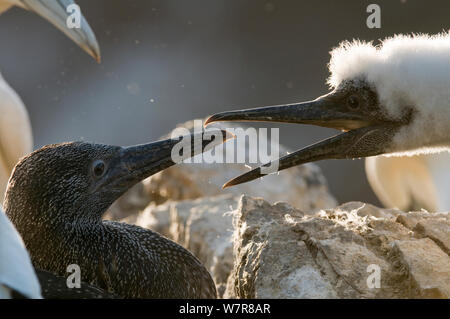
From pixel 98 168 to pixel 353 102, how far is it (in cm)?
114

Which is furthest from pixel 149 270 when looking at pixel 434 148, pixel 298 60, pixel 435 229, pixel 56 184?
pixel 298 60

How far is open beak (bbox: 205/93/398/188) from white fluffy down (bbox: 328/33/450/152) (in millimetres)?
90

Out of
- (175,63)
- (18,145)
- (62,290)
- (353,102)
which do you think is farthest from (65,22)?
(175,63)

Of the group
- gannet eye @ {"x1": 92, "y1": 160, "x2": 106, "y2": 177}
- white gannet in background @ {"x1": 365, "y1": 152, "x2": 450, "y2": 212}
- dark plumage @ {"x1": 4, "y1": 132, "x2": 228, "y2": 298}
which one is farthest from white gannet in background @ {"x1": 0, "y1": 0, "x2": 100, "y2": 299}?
white gannet in background @ {"x1": 365, "y1": 152, "x2": 450, "y2": 212}

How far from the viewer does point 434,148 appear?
3.43m

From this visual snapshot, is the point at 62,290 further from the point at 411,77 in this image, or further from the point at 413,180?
the point at 413,180

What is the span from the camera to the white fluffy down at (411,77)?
3.22 meters

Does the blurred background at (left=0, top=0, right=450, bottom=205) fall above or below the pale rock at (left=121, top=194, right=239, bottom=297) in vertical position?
above

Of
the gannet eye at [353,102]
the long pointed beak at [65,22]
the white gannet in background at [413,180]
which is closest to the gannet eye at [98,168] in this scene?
the long pointed beak at [65,22]

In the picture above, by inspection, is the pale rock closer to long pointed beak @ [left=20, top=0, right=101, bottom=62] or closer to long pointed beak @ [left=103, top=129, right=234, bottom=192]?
long pointed beak @ [left=103, top=129, right=234, bottom=192]

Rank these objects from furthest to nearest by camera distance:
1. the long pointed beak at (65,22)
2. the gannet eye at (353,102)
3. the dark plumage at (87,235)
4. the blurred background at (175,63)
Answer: the blurred background at (175,63)
the long pointed beak at (65,22)
the gannet eye at (353,102)
the dark plumage at (87,235)

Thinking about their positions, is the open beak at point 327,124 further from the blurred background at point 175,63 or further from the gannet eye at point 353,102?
the blurred background at point 175,63

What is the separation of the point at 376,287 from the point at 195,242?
1.68 m

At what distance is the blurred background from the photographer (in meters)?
8.59
